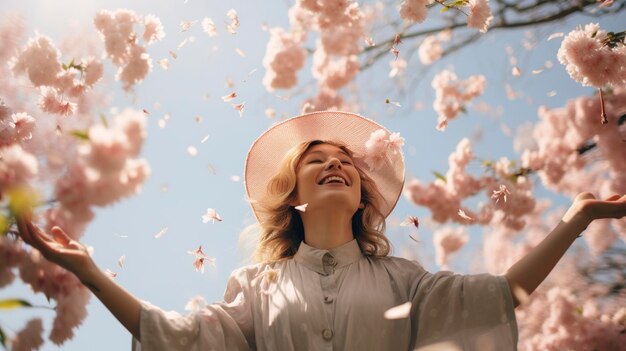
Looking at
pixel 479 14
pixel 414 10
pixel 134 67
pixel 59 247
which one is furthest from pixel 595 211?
pixel 134 67

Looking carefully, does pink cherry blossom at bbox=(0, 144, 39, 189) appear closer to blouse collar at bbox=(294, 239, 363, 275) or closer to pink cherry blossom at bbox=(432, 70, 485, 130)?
blouse collar at bbox=(294, 239, 363, 275)

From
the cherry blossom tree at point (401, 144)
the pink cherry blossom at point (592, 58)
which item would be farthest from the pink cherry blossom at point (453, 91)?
the pink cherry blossom at point (592, 58)

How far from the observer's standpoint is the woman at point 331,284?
1551mm

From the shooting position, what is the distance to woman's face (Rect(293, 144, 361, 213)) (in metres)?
2.03

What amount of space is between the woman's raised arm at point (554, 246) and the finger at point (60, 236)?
1.26 m

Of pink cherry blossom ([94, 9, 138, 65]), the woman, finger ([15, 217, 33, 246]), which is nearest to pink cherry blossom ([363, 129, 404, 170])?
the woman

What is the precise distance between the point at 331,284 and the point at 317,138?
32.0 inches

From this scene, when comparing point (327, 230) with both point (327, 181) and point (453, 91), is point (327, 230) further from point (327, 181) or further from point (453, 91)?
point (453, 91)

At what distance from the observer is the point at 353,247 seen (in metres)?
2.02

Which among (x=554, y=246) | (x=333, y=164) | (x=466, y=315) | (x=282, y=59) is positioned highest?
(x=282, y=59)

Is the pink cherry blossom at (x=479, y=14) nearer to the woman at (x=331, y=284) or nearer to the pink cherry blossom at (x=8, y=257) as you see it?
the woman at (x=331, y=284)

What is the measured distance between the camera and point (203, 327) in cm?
165

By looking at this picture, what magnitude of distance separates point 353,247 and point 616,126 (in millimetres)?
1655

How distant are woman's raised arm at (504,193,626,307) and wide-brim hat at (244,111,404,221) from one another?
2.86 feet
